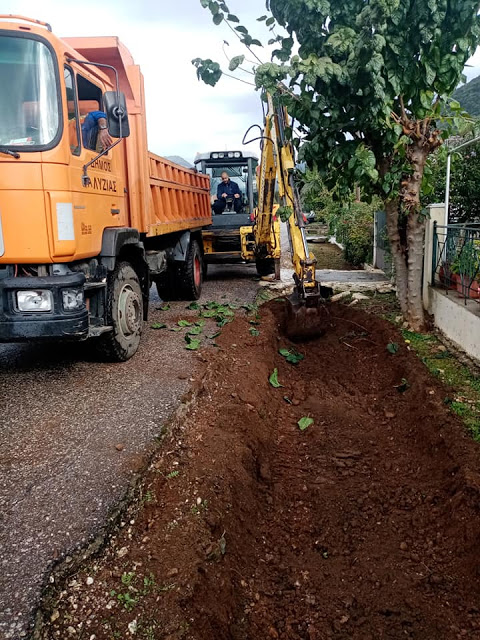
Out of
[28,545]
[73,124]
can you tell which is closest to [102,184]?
[73,124]

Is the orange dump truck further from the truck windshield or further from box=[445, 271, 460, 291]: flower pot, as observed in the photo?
box=[445, 271, 460, 291]: flower pot

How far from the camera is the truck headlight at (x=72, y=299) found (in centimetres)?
431

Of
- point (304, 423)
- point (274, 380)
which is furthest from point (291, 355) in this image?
point (304, 423)

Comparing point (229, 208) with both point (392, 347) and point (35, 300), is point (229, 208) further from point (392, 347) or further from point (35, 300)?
point (35, 300)

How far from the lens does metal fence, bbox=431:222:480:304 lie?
6.15 m

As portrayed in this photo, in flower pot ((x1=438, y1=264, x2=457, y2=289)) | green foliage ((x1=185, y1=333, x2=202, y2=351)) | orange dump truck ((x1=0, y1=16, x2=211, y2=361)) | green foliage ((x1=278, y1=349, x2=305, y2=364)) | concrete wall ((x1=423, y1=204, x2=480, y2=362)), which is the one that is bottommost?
green foliage ((x1=278, y1=349, x2=305, y2=364))

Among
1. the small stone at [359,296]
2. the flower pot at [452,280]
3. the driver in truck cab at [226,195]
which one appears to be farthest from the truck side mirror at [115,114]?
the driver in truck cab at [226,195]

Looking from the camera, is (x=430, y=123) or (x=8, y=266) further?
(x=430, y=123)

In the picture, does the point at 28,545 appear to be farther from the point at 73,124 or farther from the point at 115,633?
the point at 73,124

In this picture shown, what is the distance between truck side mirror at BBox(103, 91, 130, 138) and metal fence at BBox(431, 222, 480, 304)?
382 cm

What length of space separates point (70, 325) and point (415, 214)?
4576 millimetres

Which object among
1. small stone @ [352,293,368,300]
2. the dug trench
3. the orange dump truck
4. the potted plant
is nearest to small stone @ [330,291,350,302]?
small stone @ [352,293,368,300]

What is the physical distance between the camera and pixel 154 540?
2.91 meters

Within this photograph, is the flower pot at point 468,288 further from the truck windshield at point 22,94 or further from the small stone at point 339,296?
the truck windshield at point 22,94
